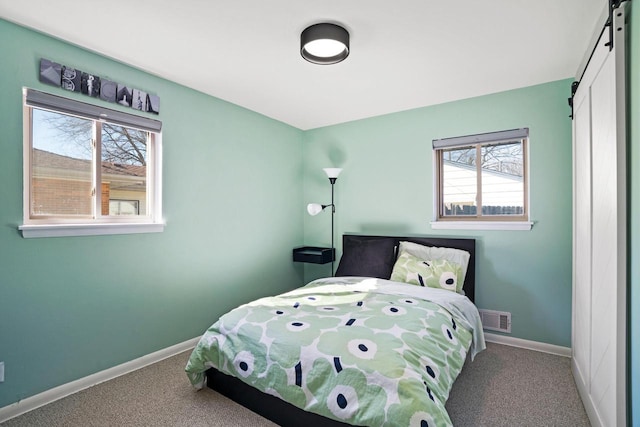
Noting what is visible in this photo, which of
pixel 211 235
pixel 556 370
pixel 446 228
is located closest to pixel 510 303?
pixel 556 370

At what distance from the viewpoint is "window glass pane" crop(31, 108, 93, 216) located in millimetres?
2137

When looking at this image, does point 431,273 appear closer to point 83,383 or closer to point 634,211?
point 634,211

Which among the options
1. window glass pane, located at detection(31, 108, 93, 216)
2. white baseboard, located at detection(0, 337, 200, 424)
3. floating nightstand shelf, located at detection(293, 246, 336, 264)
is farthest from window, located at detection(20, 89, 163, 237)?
floating nightstand shelf, located at detection(293, 246, 336, 264)

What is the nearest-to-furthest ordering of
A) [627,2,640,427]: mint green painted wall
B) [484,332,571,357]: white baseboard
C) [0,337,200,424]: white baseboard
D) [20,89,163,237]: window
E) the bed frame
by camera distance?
[627,2,640,427]: mint green painted wall < the bed frame < [0,337,200,424]: white baseboard < [20,89,163,237]: window < [484,332,571,357]: white baseboard

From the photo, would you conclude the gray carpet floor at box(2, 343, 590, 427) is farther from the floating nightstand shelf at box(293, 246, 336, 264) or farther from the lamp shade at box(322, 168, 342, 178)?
the lamp shade at box(322, 168, 342, 178)

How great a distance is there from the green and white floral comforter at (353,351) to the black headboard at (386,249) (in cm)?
60

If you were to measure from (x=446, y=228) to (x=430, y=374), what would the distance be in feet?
6.50

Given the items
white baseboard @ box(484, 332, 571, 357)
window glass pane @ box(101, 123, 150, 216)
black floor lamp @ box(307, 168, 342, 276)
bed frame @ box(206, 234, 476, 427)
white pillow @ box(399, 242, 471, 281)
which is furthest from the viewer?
black floor lamp @ box(307, 168, 342, 276)

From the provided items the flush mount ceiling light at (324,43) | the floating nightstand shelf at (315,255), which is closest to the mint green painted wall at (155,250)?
the floating nightstand shelf at (315,255)

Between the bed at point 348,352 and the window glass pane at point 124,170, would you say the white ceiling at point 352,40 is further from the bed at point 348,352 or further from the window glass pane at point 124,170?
the bed at point 348,352

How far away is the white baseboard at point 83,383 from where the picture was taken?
6.44 ft

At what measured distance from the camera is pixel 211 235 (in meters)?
3.15

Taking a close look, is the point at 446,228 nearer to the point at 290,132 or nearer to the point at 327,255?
the point at 327,255

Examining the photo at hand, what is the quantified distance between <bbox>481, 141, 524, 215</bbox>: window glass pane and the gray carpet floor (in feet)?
4.61
